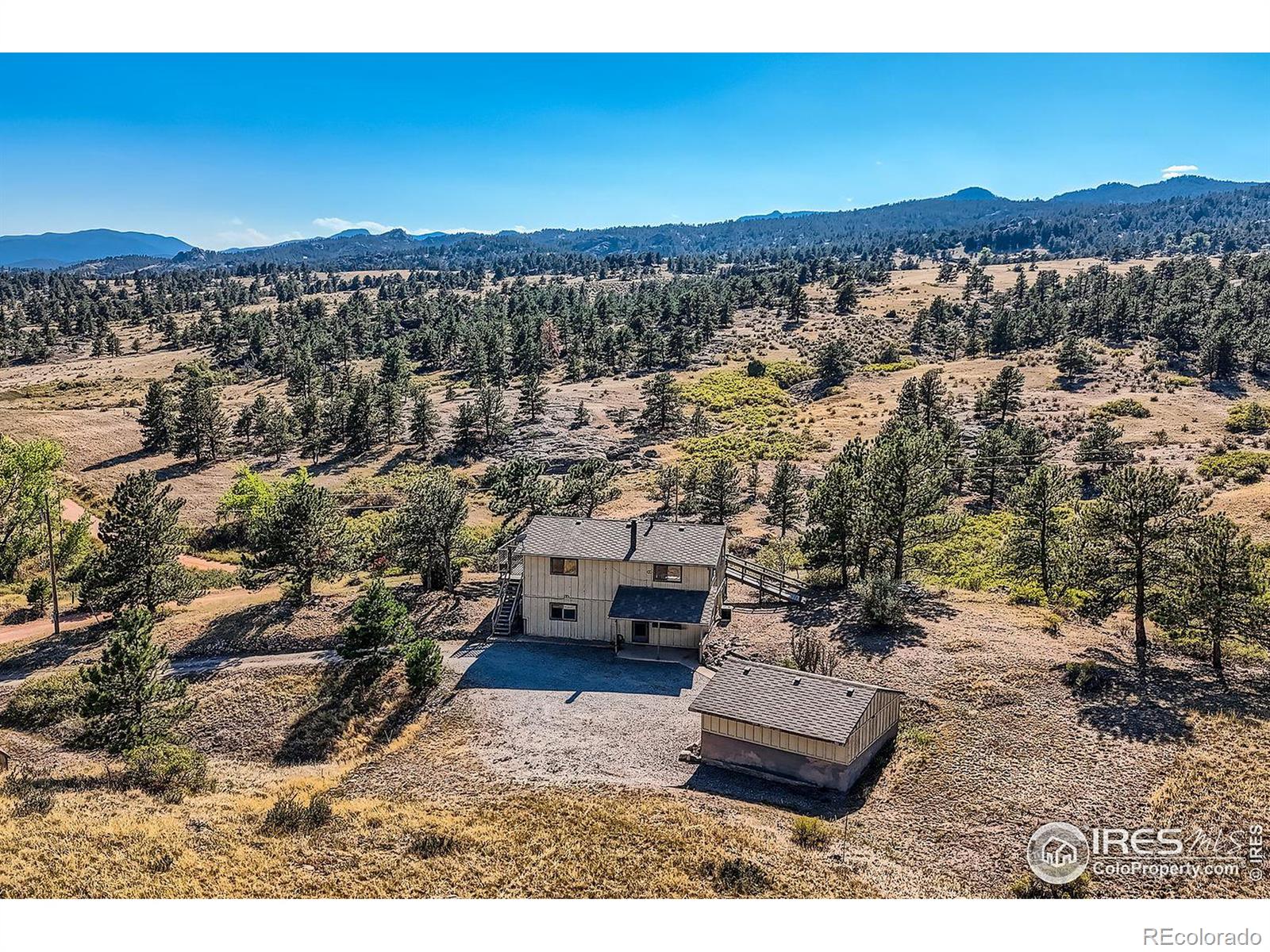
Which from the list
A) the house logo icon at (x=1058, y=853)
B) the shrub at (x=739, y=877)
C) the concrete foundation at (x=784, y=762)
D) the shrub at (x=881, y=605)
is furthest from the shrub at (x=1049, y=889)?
the shrub at (x=881, y=605)

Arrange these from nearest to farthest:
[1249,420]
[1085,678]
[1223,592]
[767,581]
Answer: [1223,592] < [1085,678] < [767,581] < [1249,420]

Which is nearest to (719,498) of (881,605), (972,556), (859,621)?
(972,556)

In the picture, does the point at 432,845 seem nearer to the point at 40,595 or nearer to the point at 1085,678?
the point at 1085,678

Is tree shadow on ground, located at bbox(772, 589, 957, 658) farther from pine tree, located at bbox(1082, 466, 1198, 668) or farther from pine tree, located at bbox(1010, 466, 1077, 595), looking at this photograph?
pine tree, located at bbox(1082, 466, 1198, 668)

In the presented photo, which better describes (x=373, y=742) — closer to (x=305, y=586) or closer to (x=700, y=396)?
(x=305, y=586)

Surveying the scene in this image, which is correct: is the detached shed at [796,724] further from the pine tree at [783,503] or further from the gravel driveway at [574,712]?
the pine tree at [783,503]

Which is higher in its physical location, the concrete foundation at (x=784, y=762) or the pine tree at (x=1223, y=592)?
the pine tree at (x=1223, y=592)

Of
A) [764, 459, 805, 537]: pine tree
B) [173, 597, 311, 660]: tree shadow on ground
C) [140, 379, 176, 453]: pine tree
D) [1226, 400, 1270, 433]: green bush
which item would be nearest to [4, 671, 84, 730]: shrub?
[173, 597, 311, 660]: tree shadow on ground
